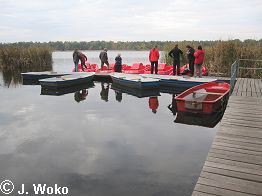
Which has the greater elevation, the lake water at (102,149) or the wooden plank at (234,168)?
the wooden plank at (234,168)

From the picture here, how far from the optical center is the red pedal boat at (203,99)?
882cm

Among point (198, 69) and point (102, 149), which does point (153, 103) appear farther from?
point (102, 149)

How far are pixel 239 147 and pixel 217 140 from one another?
1.51 ft

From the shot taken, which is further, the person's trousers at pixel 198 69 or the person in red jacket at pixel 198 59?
the person's trousers at pixel 198 69

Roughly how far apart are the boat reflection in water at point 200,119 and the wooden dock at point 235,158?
3.76 ft

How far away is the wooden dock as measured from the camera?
348 cm

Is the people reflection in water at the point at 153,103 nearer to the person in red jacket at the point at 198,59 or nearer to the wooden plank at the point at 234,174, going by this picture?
the person in red jacket at the point at 198,59

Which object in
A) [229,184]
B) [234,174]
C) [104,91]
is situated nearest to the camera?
[229,184]

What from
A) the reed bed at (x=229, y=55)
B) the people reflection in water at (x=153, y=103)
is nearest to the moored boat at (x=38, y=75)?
the people reflection in water at (x=153, y=103)

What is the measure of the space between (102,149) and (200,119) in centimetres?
375

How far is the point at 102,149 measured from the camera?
21.0 ft

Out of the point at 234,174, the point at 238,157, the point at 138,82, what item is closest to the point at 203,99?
the point at 138,82

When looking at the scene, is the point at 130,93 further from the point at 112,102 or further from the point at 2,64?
the point at 2,64

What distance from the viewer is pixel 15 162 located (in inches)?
227
